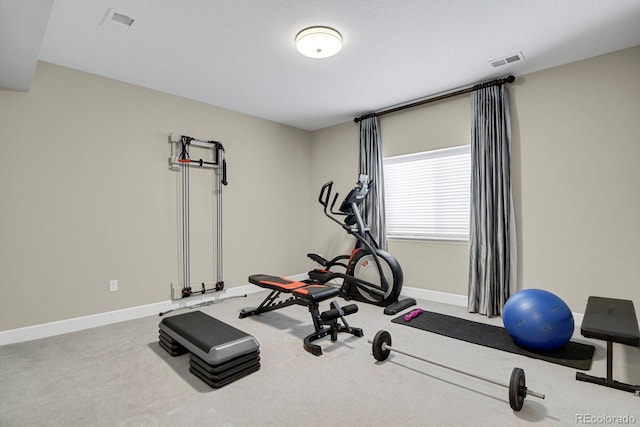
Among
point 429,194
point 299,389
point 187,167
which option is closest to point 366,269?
point 429,194

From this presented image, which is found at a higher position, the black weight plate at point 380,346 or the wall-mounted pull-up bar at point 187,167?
the wall-mounted pull-up bar at point 187,167

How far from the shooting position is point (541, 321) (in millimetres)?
2414

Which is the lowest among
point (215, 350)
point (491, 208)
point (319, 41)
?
point (215, 350)

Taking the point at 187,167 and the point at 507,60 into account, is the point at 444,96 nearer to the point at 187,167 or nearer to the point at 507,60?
the point at 507,60

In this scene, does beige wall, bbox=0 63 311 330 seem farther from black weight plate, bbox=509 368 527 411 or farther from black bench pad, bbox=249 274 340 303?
black weight plate, bbox=509 368 527 411

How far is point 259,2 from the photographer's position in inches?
88.4

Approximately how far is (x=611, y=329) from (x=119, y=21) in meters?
4.02

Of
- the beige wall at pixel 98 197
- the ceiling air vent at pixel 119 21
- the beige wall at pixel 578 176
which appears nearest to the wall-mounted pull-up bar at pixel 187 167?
the beige wall at pixel 98 197

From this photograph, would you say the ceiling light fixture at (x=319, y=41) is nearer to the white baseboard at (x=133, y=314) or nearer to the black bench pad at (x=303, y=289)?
the black bench pad at (x=303, y=289)

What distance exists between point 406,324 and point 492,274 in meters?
1.18

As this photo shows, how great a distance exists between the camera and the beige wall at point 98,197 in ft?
9.66

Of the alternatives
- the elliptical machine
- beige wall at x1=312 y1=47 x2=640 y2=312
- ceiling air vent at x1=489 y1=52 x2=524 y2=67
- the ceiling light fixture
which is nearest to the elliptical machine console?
the elliptical machine

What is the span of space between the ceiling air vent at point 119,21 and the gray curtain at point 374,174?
3.19m

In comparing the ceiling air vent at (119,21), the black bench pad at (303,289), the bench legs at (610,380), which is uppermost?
the ceiling air vent at (119,21)
